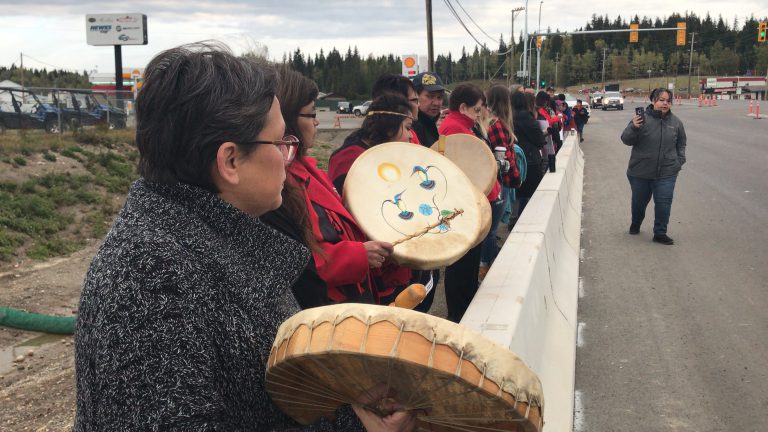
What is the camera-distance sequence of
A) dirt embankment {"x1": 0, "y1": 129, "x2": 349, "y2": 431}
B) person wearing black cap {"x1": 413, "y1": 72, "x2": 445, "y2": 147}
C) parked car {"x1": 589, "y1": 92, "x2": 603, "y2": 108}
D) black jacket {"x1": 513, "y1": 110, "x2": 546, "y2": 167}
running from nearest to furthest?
1. dirt embankment {"x1": 0, "y1": 129, "x2": 349, "y2": 431}
2. person wearing black cap {"x1": 413, "y1": 72, "x2": 445, "y2": 147}
3. black jacket {"x1": 513, "y1": 110, "x2": 546, "y2": 167}
4. parked car {"x1": 589, "y1": 92, "x2": 603, "y2": 108}

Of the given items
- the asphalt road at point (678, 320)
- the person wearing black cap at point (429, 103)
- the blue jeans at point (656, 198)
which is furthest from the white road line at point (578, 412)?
the blue jeans at point (656, 198)

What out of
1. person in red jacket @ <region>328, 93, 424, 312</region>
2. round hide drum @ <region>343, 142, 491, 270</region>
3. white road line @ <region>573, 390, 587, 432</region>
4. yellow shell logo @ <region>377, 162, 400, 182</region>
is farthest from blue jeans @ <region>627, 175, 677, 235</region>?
yellow shell logo @ <region>377, 162, 400, 182</region>

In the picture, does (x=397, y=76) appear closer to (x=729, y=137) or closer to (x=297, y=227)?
(x=297, y=227)

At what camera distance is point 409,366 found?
1.42 metres

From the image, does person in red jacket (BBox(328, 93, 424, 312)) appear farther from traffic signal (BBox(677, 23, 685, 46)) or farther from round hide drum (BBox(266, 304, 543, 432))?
traffic signal (BBox(677, 23, 685, 46))

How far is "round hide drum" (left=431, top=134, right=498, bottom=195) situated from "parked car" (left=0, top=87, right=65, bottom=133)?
55.5 ft

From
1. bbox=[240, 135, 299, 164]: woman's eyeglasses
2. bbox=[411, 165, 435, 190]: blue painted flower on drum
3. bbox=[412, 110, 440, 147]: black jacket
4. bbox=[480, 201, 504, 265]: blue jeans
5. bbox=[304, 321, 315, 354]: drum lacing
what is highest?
bbox=[240, 135, 299, 164]: woman's eyeglasses

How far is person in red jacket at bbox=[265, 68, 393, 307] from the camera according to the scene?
3.03 metres

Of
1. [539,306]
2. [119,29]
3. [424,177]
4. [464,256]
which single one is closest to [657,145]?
[464,256]

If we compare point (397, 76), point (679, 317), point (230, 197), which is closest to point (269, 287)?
point (230, 197)

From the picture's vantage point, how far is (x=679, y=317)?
6.68m

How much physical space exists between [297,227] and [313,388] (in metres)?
1.01

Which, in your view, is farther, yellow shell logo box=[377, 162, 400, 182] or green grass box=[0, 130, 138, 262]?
green grass box=[0, 130, 138, 262]

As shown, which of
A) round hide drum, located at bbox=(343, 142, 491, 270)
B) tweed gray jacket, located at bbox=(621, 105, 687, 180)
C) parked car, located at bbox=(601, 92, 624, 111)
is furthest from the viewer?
parked car, located at bbox=(601, 92, 624, 111)
